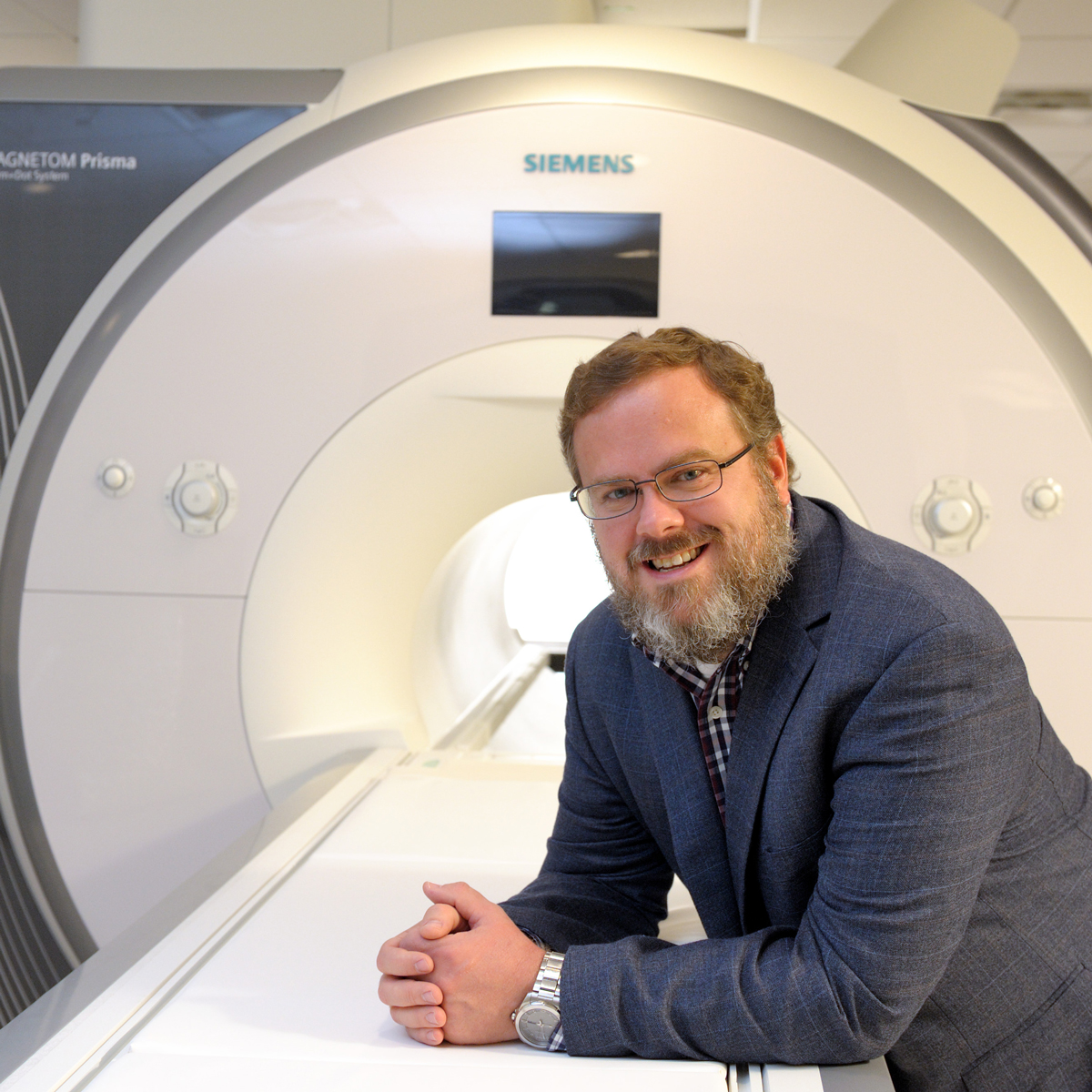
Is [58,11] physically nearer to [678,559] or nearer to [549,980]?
[678,559]

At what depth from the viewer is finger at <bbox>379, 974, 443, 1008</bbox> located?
935mm

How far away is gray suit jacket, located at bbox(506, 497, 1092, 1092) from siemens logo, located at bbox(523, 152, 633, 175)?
1.00 metres

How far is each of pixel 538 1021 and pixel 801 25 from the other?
377 cm

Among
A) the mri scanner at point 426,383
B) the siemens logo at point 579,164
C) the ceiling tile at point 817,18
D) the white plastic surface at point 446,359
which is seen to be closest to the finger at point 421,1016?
the mri scanner at point 426,383

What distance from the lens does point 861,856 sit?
35.0 inches

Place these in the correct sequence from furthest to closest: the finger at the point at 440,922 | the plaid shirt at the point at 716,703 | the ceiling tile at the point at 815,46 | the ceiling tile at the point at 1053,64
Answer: the ceiling tile at the point at 1053,64
the ceiling tile at the point at 815,46
the plaid shirt at the point at 716,703
the finger at the point at 440,922

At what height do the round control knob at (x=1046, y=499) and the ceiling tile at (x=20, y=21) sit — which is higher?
the ceiling tile at (x=20, y=21)

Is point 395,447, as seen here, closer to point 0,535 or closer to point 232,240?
point 232,240

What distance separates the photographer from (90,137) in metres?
1.99

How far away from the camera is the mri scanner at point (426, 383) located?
1.84 metres

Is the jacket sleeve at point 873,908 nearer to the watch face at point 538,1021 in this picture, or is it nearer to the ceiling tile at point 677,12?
the watch face at point 538,1021

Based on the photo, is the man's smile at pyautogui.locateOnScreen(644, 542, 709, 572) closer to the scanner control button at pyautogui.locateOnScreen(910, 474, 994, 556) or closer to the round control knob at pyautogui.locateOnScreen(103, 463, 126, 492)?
the scanner control button at pyautogui.locateOnScreen(910, 474, 994, 556)

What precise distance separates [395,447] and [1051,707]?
1.22 m

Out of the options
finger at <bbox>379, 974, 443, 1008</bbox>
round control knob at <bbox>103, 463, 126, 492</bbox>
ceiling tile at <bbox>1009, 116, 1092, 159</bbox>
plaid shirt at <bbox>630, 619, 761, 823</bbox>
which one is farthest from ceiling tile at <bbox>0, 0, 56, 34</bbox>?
ceiling tile at <bbox>1009, 116, 1092, 159</bbox>
